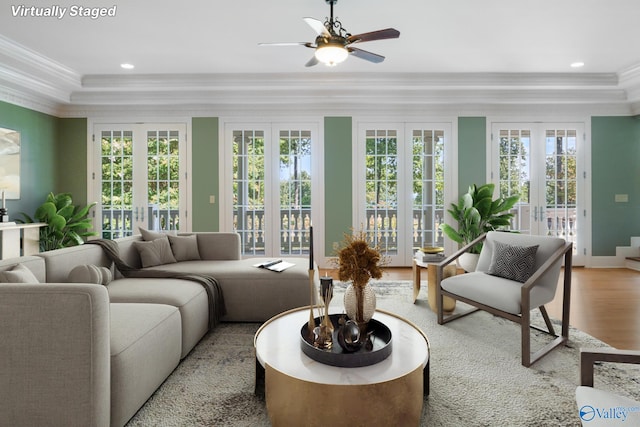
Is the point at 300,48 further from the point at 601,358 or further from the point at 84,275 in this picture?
the point at 601,358

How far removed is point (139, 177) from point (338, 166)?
320 centimetres

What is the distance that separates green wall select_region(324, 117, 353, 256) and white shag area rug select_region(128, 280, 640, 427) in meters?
2.86

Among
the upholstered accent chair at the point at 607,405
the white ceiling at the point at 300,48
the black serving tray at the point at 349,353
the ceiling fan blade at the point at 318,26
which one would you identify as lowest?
the black serving tray at the point at 349,353

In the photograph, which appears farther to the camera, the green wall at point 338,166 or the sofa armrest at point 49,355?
the green wall at point 338,166

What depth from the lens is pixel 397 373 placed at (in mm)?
1393

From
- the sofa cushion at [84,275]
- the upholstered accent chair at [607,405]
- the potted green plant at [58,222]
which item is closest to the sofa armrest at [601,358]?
the upholstered accent chair at [607,405]

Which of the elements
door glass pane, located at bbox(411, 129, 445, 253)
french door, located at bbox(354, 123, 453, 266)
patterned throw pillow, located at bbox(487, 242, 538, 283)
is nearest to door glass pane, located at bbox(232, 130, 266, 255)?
french door, located at bbox(354, 123, 453, 266)

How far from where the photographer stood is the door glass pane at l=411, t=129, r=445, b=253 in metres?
5.29

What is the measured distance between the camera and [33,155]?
4.91 metres

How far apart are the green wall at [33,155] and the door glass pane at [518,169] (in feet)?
22.2

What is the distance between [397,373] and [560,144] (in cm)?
552

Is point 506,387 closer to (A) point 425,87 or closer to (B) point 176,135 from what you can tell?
(A) point 425,87

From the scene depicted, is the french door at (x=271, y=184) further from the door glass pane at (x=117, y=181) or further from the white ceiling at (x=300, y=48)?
the door glass pane at (x=117, y=181)

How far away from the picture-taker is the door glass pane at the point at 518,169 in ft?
17.3
